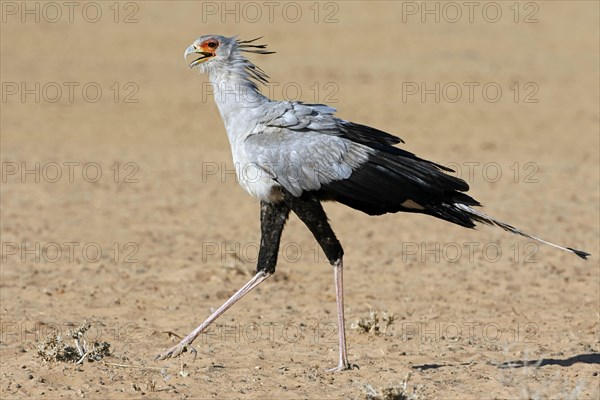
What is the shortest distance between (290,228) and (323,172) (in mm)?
5601

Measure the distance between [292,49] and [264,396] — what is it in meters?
21.7

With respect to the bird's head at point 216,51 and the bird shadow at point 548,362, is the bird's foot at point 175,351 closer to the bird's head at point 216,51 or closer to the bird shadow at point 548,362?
the bird shadow at point 548,362

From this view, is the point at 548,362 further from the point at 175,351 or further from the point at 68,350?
the point at 68,350

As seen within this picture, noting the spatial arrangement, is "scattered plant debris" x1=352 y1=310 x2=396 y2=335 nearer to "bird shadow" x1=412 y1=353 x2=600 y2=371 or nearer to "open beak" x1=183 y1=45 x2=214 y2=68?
"bird shadow" x1=412 y1=353 x2=600 y2=371

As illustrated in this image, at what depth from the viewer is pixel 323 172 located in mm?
6492

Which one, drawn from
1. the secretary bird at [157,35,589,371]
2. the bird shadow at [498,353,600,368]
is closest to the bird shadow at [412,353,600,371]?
the bird shadow at [498,353,600,368]

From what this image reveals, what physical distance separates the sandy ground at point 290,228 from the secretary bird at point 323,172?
2.50 feet

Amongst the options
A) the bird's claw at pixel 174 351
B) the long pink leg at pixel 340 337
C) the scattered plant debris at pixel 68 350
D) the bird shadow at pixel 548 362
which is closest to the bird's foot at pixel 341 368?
the long pink leg at pixel 340 337

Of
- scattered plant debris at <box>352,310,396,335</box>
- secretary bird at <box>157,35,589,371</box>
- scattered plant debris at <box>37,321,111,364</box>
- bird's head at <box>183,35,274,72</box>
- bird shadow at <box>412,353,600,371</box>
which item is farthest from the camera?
scattered plant debris at <box>352,310,396,335</box>

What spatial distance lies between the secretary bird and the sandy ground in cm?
76

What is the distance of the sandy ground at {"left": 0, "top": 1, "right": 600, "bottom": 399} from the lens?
665cm

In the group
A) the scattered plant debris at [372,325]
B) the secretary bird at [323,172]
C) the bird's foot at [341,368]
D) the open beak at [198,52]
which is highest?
the open beak at [198,52]

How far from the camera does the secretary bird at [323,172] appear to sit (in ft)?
21.2

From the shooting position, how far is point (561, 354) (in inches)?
282
